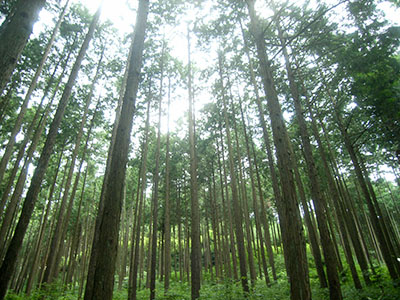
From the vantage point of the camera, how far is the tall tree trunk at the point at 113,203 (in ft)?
10.5

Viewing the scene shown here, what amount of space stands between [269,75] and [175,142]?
13.4 metres

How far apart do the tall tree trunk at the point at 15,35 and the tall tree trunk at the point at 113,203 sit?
6.00ft

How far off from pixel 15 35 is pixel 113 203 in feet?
10.0

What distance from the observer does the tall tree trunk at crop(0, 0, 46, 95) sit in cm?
301

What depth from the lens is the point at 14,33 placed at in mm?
3176

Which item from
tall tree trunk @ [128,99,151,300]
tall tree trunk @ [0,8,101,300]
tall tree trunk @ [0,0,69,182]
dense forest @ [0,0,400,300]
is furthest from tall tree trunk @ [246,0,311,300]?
tall tree trunk @ [0,0,69,182]

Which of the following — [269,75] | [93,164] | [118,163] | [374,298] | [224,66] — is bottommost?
[374,298]

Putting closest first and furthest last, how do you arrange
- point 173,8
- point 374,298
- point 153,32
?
point 374,298 → point 173,8 → point 153,32

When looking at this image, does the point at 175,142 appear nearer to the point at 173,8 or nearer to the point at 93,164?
the point at 93,164

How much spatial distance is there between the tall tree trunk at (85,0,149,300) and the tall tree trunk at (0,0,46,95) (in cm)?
183

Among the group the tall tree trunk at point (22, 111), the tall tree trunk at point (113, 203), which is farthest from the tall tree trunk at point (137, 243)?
the tall tree trunk at point (113, 203)

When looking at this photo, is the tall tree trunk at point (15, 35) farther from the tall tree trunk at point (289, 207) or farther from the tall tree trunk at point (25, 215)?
the tall tree trunk at point (289, 207)

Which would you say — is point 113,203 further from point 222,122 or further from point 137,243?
point 222,122

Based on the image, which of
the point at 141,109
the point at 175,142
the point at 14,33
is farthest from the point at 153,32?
the point at 14,33
